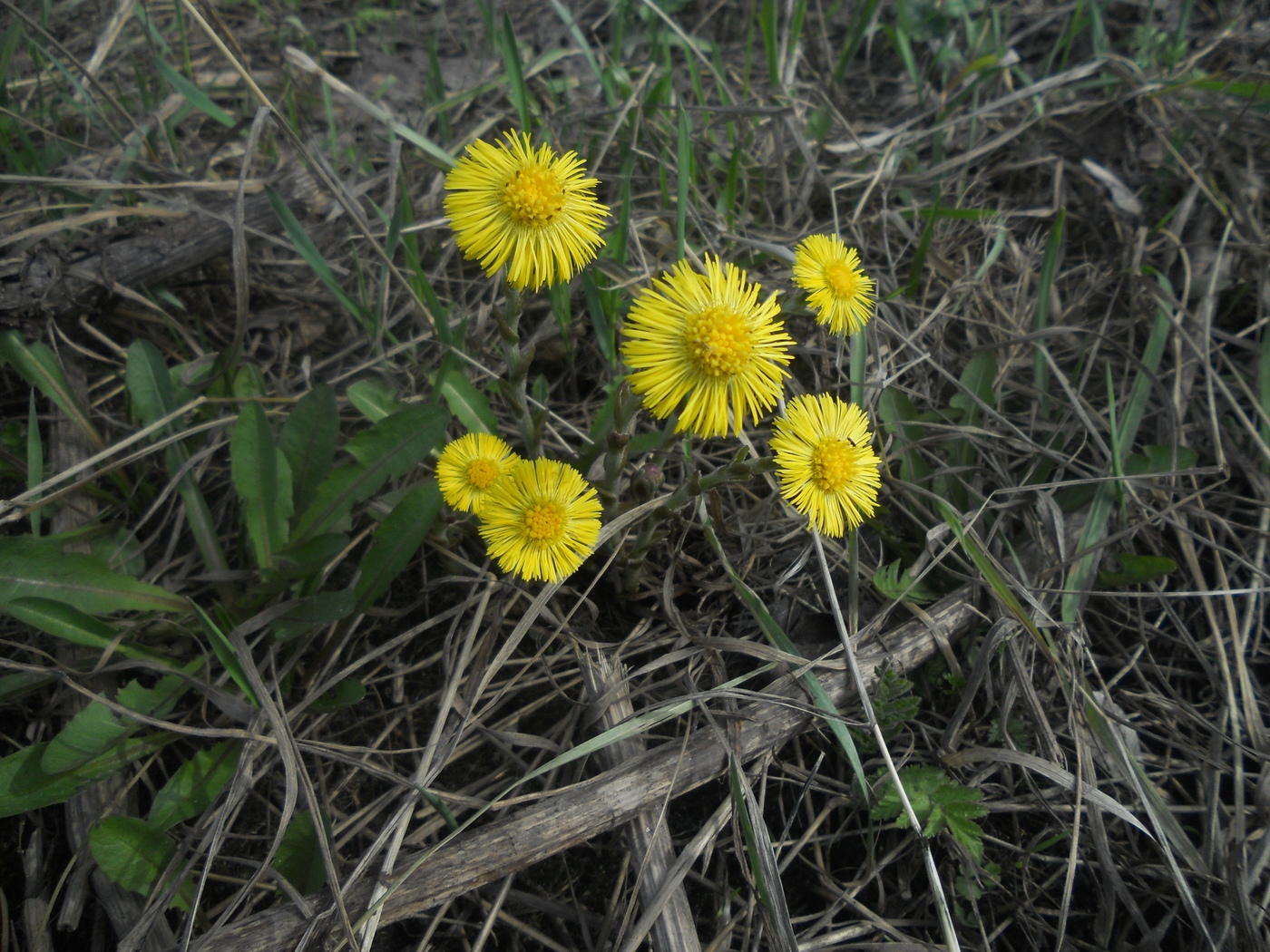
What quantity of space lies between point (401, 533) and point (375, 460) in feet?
0.66

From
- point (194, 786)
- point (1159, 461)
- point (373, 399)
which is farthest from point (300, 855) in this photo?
point (1159, 461)

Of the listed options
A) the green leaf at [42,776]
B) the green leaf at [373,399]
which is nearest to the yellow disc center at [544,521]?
the green leaf at [373,399]

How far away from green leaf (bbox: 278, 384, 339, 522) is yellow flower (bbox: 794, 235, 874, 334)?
1.06 metres

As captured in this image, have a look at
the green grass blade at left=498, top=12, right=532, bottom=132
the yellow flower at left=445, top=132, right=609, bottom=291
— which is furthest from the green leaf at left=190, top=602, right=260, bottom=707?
the green grass blade at left=498, top=12, right=532, bottom=132

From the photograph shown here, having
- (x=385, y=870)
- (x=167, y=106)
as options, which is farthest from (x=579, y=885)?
(x=167, y=106)

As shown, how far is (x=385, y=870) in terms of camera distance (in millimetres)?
1144

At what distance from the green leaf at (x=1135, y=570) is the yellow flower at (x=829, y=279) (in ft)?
2.81

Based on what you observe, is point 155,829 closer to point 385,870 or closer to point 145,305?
point 385,870

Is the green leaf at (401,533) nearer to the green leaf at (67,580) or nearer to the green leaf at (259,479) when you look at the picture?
the green leaf at (259,479)

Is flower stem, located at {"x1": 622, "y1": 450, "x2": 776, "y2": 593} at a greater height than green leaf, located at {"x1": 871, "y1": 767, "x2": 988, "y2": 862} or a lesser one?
greater

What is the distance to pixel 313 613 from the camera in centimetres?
141

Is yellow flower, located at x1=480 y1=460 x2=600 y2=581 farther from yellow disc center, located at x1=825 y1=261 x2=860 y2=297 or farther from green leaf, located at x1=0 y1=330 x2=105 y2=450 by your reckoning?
green leaf, located at x1=0 y1=330 x2=105 y2=450

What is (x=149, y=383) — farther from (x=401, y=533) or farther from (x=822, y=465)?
(x=822, y=465)

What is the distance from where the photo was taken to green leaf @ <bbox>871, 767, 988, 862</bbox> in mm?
1260
